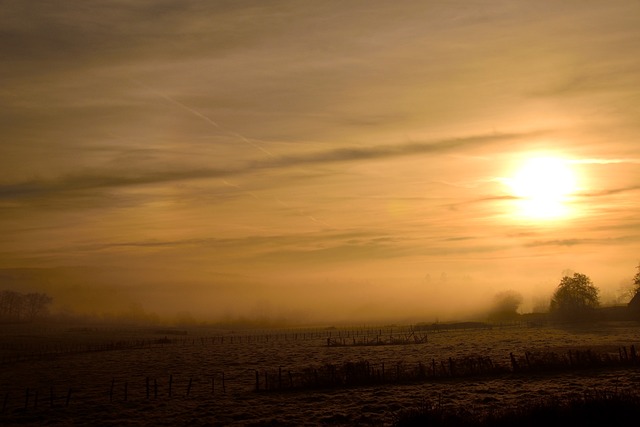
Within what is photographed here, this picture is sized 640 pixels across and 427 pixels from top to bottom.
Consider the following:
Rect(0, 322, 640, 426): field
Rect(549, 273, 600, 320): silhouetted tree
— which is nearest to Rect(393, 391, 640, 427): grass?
Rect(0, 322, 640, 426): field

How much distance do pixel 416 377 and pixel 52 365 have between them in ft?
209

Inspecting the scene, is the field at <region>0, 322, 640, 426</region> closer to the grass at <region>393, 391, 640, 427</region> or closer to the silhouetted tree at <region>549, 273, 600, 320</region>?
the grass at <region>393, 391, 640, 427</region>

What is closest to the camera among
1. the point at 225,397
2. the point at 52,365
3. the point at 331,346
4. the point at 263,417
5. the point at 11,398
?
the point at 263,417

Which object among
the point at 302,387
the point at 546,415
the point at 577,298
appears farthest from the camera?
the point at 577,298

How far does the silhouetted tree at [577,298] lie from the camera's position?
137125 mm

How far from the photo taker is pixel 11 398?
54031mm

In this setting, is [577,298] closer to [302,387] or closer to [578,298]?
[578,298]

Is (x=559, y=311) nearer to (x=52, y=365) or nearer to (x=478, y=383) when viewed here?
(x=478, y=383)

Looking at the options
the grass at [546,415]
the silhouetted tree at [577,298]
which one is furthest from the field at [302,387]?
the silhouetted tree at [577,298]

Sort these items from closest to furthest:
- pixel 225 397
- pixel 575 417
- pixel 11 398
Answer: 1. pixel 575 417
2. pixel 225 397
3. pixel 11 398

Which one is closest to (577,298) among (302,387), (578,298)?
(578,298)

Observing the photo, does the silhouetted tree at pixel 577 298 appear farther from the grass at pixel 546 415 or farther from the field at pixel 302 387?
the grass at pixel 546 415

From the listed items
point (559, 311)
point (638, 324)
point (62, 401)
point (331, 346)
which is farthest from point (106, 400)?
point (559, 311)

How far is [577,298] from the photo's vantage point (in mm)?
138500
